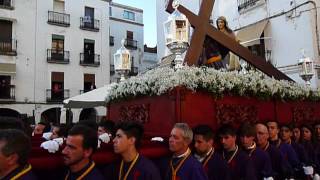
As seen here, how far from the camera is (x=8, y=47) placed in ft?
76.3

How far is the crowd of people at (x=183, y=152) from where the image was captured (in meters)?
2.63

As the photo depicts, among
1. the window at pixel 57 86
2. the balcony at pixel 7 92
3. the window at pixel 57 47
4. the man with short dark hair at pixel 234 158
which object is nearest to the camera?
the man with short dark hair at pixel 234 158

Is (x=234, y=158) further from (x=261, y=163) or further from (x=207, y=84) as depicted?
(x=207, y=84)

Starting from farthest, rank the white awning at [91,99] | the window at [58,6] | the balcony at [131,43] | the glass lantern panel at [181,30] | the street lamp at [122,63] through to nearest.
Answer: the balcony at [131,43]
the window at [58,6]
the white awning at [91,99]
the street lamp at [122,63]
the glass lantern panel at [181,30]

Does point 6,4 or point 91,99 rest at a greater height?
point 6,4

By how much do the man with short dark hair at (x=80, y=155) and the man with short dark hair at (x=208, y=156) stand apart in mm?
1415

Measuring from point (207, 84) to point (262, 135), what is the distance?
1063 millimetres

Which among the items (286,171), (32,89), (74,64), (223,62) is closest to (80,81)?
(74,64)

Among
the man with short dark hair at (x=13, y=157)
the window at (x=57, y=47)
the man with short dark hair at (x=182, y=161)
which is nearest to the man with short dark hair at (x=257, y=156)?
the man with short dark hair at (x=182, y=161)

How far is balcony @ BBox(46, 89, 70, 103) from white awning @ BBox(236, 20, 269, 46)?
46.9 ft

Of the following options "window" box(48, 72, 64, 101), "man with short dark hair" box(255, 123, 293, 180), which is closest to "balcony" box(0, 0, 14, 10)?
"window" box(48, 72, 64, 101)

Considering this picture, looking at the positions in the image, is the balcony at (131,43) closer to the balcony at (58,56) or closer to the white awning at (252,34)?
the balcony at (58,56)

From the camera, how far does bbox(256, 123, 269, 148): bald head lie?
4.95 metres

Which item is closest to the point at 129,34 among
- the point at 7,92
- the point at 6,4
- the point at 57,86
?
the point at 57,86
